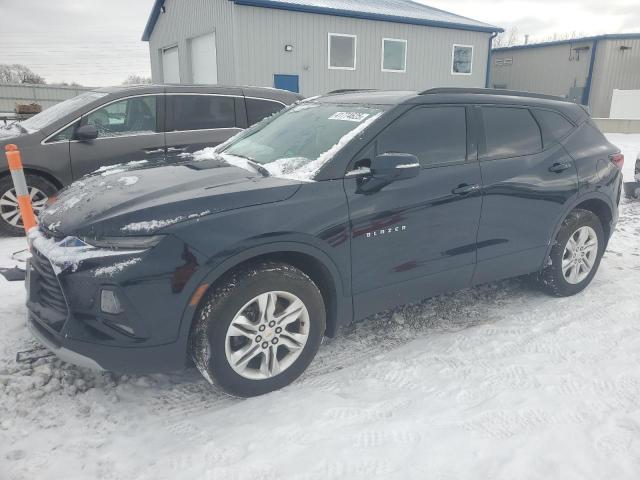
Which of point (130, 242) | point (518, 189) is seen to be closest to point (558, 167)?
point (518, 189)

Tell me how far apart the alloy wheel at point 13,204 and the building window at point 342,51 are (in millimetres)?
13067

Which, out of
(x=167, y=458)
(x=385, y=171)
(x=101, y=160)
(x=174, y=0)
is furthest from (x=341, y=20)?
(x=167, y=458)

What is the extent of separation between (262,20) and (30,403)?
14614 mm

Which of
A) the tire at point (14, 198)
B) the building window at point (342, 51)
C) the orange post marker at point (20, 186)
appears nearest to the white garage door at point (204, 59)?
the building window at point (342, 51)

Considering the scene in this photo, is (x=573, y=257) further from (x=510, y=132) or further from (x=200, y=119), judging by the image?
(x=200, y=119)

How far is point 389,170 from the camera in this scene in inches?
115

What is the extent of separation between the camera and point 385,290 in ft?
10.6

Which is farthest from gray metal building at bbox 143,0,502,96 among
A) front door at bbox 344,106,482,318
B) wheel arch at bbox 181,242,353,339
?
wheel arch at bbox 181,242,353,339

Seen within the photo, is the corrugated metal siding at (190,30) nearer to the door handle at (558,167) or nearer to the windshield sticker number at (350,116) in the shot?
the windshield sticker number at (350,116)

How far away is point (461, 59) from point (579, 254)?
17.5m

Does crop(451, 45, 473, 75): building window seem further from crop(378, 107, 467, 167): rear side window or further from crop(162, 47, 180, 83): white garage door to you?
crop(378, 107, 467, 167): rear side window

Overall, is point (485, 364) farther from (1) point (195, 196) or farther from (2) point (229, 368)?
(1) point (195, 196)

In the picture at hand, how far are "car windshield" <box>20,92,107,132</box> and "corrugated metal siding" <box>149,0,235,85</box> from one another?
9861 millimetres

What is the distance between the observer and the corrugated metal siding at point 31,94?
27.0m
